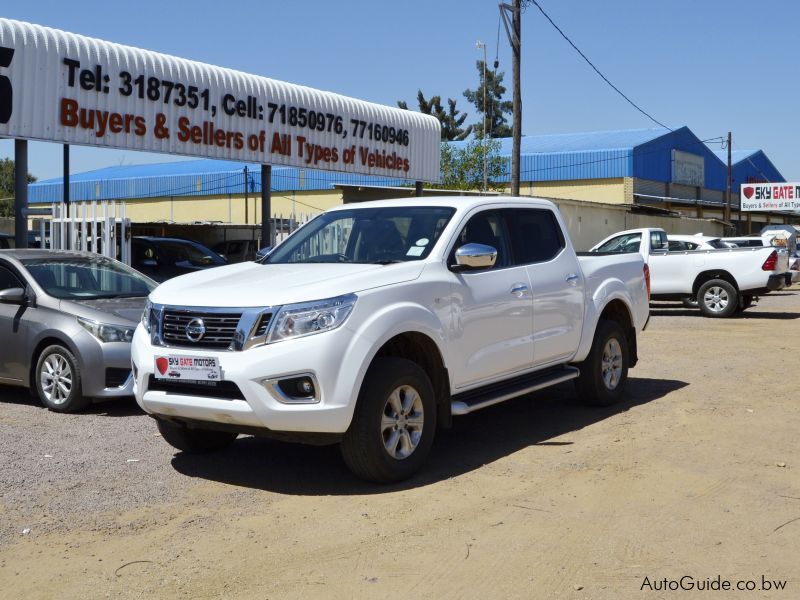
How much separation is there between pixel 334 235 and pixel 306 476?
77.6 inches

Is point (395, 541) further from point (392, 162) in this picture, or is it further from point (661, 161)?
point (661, 161)

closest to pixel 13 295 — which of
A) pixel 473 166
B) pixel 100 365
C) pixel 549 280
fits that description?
pixel 100 365

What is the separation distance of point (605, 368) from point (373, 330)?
143 inches

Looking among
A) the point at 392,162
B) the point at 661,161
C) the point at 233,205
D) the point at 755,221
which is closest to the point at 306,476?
the point at 392,162

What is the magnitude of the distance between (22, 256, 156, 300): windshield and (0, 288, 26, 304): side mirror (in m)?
0.23

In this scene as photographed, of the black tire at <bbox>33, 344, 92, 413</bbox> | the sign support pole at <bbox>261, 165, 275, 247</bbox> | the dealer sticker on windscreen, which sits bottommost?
the black tire at <bbox>33, 344, 92, 413</bbox>

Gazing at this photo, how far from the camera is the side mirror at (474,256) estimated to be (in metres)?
6.75

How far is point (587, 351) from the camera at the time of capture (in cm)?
857

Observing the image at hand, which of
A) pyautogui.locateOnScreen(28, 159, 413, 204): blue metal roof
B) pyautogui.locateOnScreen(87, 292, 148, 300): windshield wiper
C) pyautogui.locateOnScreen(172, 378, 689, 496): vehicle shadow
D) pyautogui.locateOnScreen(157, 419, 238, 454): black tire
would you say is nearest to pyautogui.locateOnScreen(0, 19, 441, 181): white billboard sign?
pyautogui.locateOnScreen(87, 292, 148, 300): windshield wiper

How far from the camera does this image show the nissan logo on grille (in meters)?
6.07

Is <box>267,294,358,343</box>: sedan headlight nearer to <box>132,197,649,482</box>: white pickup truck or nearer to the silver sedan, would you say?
<box>132,197,649,482</box>: white pickup truck

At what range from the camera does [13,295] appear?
30.1 feet

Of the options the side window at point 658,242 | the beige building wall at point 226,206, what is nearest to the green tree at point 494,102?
the beige building wall at point 226,206

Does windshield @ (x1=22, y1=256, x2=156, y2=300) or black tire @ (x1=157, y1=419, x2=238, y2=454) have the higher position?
windshield @ (x1=22, y1=256, x2=156, y2=300)
